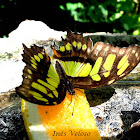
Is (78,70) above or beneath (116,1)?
beneath

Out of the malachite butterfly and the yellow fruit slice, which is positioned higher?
the malachite butterfly

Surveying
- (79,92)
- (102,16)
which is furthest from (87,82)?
(102,16)

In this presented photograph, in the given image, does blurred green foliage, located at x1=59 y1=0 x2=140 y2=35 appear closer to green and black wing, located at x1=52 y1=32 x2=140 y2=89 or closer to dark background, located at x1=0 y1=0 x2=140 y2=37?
dark background, located at x1=0 y1=0 x2=140 y2=37

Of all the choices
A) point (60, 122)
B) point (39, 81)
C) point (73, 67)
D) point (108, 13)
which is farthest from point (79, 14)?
point (60, 122)

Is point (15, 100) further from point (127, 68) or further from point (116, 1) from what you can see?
point (116, 1)

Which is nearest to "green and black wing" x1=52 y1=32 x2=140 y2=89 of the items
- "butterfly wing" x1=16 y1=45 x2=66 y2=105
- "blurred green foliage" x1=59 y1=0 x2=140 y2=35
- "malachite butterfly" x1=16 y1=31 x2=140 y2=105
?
"malachite butterfly" x1=16 y1=31 x2=140 y2=105

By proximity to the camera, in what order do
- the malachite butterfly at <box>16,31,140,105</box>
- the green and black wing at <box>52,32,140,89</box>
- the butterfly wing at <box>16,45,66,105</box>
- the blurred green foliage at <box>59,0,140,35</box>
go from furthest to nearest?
1. the blurred green foliage at <box>59,0,140,35</box>
2. the green and black wing at <box>52,32,140,89</box>
3. the malachite butterfly at <box>16,31,140,105</box>
4. the butterfly wing at <box>16,45,66,105</box>

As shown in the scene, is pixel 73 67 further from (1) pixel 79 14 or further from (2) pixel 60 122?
(1) pixel 79 14
